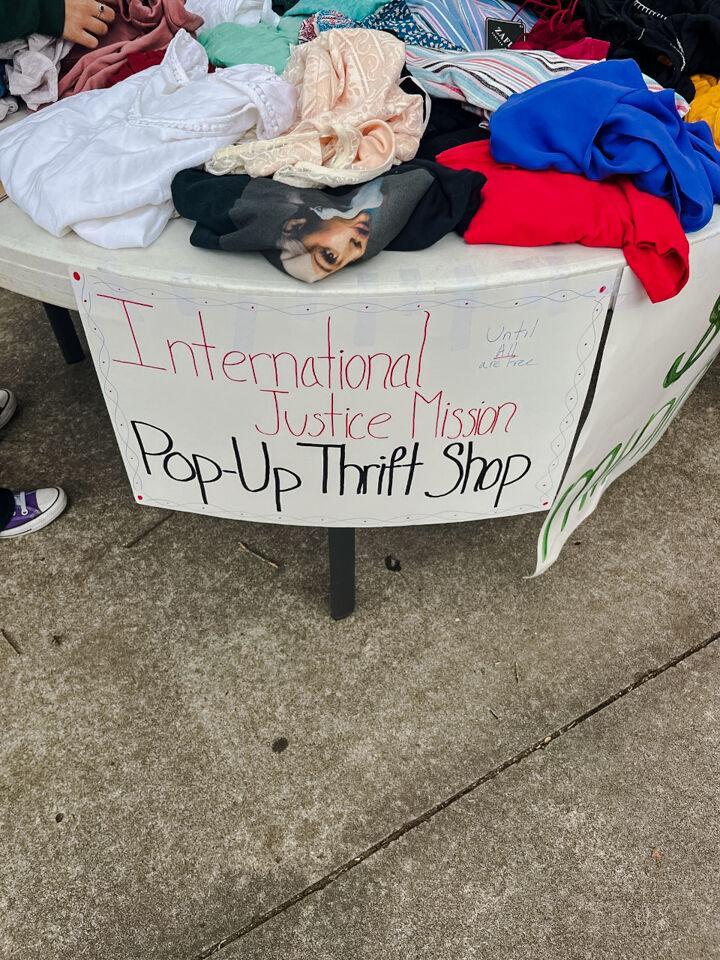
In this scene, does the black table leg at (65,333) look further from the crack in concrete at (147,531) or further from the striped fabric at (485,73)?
the striped fabric at (485,73)

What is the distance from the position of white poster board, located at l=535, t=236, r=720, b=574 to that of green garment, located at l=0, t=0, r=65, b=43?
1.35 m

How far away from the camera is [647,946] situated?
4.50 feet

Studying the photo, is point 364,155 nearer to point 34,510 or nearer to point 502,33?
point 502,33

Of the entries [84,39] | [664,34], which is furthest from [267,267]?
[664,34]

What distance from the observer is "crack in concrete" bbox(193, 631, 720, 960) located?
138cm

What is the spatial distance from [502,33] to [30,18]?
1.13m

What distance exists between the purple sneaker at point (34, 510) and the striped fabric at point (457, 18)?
1552mm

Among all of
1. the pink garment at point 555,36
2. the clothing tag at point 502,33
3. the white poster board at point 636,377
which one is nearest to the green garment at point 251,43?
the clothing tag at point 502,33

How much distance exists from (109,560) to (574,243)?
54.8 inches

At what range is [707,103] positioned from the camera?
1740 mm

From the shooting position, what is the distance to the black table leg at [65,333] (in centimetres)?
243

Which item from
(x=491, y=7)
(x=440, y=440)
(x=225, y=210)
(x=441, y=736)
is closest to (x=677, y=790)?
(x=441, y=736)

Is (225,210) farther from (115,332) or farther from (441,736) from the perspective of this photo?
(441,736)

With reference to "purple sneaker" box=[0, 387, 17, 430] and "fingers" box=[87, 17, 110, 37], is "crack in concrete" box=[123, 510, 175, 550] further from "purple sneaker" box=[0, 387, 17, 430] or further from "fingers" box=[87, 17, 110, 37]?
"fingers" box=[87, 17, 110, 37]
